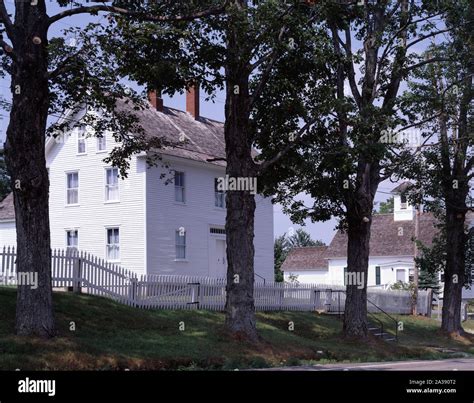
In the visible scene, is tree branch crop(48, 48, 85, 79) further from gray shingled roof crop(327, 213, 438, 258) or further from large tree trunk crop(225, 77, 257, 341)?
gray shingled roof crop(327, 213, 438, 258)

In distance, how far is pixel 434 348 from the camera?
2817 cm

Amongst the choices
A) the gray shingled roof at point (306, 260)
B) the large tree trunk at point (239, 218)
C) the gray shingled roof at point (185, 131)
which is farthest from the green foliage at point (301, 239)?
the large tree trunk at point (239, 218)

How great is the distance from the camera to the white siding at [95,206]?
122 ft

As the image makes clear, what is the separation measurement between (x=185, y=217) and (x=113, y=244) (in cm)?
382

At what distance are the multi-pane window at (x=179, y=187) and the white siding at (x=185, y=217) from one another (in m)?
0.23

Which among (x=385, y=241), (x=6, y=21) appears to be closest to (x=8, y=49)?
(x=6, y=21)

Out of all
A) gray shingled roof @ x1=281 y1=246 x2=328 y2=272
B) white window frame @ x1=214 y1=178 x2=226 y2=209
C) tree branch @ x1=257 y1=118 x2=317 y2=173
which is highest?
tree branch @ x1=257 y1=118 x2=317 y2=173

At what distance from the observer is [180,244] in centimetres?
3881

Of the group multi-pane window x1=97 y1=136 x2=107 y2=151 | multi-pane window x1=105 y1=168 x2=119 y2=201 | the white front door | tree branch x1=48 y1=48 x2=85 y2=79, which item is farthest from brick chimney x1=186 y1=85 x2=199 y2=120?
tree branch x1=48 y1=48 x2=85 y2=79

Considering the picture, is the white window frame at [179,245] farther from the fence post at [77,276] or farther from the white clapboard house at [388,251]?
the white clapboard house at [388,251]

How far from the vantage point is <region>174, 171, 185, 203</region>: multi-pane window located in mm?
39000

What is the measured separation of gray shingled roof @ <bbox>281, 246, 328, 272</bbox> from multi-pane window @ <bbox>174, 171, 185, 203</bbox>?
114 ft

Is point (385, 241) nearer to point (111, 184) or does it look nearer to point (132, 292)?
point (111, 184)

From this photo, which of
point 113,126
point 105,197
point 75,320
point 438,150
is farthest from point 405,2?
point 105,197
